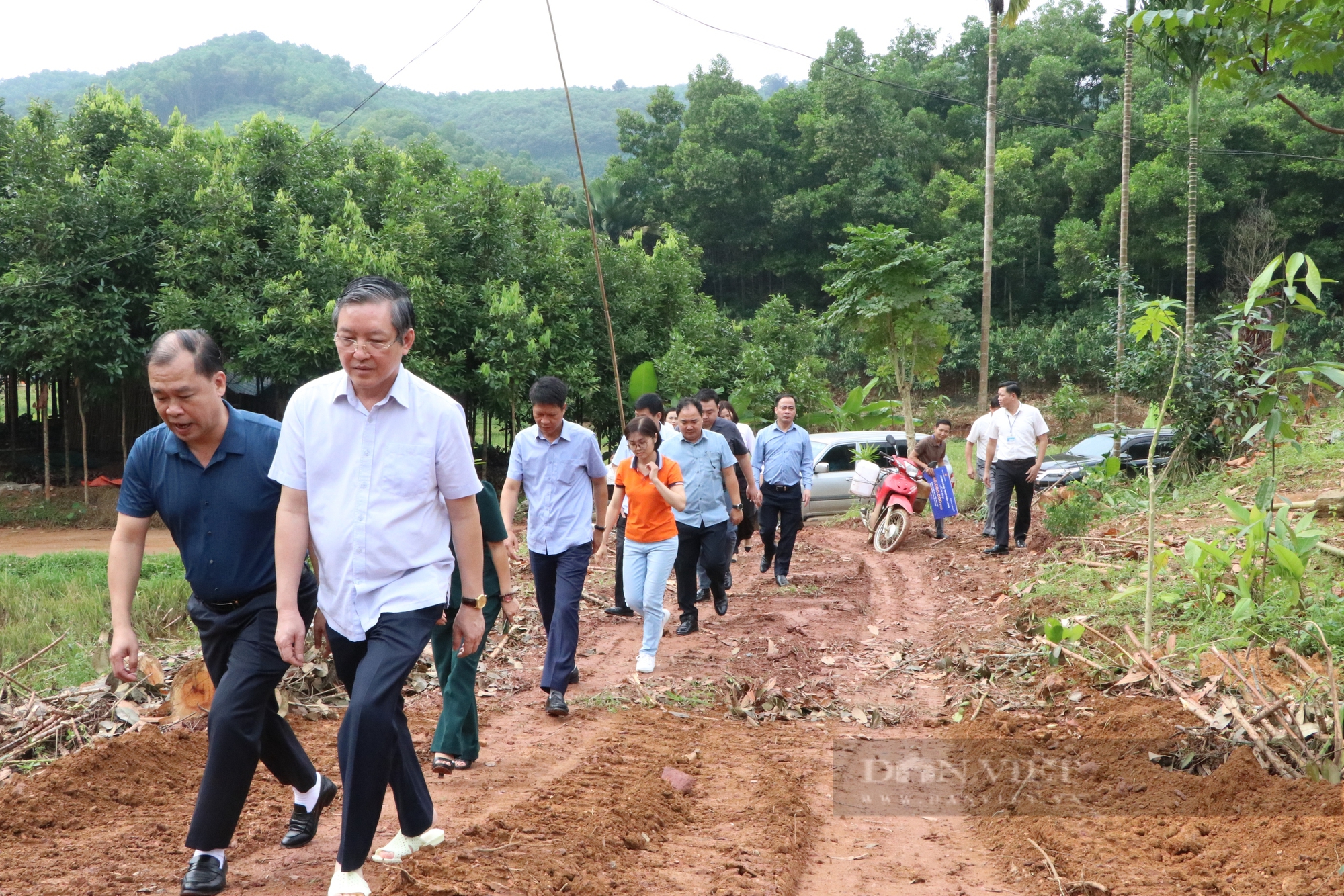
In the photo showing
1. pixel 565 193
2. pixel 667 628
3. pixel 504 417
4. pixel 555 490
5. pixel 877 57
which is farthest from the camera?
pixel 877 57

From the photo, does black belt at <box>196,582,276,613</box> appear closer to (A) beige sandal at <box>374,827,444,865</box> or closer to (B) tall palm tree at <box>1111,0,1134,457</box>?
(A) beige sandal at <box>374,827,444,865</box>

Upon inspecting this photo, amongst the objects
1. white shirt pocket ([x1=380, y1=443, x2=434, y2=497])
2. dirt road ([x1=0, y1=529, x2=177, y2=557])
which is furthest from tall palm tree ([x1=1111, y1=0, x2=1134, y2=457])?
dirt road ([x1=0, y1=529, x2=177, y2=557])

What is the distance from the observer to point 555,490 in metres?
6.24

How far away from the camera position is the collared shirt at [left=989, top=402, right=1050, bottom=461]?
1177 centimetres

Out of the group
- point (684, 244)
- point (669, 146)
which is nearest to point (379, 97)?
point (669, 146)

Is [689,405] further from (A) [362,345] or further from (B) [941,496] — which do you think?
(B) [941,496]

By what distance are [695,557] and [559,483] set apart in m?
2.51

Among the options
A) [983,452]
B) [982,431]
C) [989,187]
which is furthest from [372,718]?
[989,187]

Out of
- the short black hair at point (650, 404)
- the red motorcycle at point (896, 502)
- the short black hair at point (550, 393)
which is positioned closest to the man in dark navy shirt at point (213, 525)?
the short black hair at point (550, 393)

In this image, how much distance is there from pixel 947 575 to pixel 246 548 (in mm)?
9410

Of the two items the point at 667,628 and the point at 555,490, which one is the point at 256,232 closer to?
the point at 667,628

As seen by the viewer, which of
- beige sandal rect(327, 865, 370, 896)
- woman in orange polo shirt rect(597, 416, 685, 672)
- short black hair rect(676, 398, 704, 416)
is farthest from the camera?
short black hair rect(676, 398, 704, 416)

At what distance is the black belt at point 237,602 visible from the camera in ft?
12.0

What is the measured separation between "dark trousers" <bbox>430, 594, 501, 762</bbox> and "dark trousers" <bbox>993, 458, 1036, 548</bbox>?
8381mm
